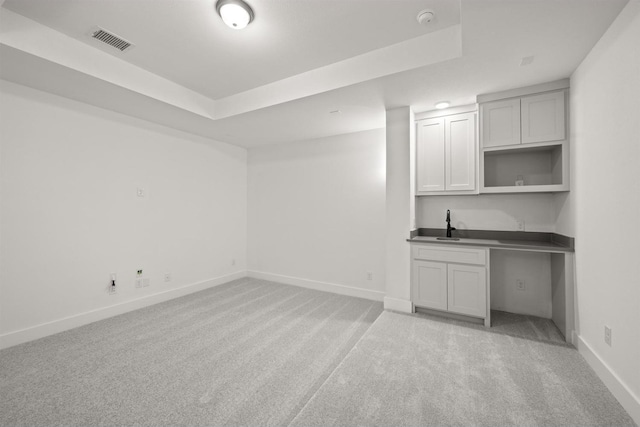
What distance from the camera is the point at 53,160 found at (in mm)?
2912

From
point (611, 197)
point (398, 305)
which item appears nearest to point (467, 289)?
point (398, 305)

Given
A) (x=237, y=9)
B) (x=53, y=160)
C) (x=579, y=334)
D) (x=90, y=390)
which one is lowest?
(x=90, y=390)

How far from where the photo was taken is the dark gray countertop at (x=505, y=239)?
2.64 meters

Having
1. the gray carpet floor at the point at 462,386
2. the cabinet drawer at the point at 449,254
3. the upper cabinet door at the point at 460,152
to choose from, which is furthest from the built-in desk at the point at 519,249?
the upper cabinet door at the point at 460,152

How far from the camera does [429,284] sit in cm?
316

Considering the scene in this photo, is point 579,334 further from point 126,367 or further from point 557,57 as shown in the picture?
point 126,367

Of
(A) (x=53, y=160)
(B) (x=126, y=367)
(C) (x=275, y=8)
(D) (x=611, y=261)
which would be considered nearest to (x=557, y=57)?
(D) (x=611, y=261)

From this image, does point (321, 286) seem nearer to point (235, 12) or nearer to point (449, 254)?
point (449, 254)

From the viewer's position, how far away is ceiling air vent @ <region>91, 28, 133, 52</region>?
7.45ft

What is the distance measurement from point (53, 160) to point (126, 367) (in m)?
2.32

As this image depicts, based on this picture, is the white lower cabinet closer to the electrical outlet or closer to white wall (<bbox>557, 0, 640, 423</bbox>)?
white wall (<bbox>557, 0, 640, 423</bbox>)

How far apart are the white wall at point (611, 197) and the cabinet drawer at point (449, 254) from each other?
0.77m

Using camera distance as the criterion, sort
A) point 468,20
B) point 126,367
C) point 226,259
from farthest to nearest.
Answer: point 226,259 < point 126,367 < point 468,20

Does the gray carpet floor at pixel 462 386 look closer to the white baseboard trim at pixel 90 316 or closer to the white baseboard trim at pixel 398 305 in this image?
the white baseboard trim at pixel 398 305
